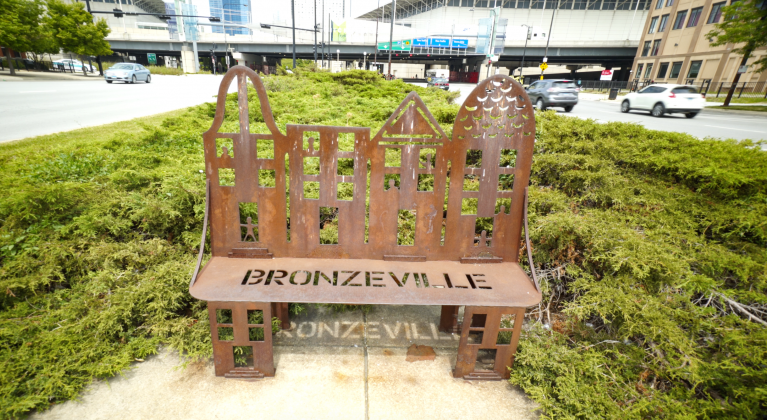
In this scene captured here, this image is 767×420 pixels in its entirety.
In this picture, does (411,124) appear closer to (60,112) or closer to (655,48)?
(60,112)

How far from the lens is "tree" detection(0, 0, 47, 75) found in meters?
25.1

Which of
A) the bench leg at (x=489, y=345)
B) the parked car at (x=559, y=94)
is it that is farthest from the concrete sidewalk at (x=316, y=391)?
the parked car at (x=559, y=94)

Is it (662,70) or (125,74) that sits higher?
(662,70)

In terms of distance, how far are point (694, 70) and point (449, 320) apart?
50.7 meters

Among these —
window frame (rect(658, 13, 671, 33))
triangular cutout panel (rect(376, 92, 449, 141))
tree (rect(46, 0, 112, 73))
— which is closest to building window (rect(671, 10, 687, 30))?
window frame (rect(658, 13, 671, 33))

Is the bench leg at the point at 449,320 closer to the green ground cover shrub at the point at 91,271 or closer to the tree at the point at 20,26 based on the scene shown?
the green ground cover shrub at the point at 91,271

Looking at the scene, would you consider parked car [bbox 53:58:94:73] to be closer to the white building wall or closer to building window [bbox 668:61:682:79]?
the white building wall

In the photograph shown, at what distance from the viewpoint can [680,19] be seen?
4091cm

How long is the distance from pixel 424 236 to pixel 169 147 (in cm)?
381

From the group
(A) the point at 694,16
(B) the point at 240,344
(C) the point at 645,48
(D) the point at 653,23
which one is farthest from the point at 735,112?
(D) the point at 653,23

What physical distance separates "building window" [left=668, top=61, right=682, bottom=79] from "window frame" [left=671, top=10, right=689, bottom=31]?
12.1 feet

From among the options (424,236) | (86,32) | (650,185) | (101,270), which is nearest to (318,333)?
(424,236)

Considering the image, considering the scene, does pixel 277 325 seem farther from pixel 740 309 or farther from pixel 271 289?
pixel 740 309

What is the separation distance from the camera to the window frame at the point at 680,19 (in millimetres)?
40125
